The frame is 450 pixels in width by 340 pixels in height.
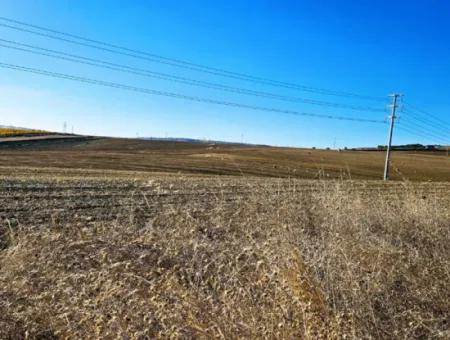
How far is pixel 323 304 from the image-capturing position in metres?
4.32

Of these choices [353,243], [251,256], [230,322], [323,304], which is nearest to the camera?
[230,322]

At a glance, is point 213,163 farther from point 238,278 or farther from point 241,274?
point 238,278

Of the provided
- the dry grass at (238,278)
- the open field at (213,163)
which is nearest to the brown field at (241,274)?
the dry grass at (238,278)

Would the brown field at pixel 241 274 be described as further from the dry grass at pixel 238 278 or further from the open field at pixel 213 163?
the open field at pixel 213 163

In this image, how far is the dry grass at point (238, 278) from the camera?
4.22 meters

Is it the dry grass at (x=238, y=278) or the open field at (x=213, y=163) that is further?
the open field at (x=213, y=163)

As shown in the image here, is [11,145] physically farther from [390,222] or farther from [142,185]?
[390,222]

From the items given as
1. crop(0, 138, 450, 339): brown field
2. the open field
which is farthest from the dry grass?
the open field

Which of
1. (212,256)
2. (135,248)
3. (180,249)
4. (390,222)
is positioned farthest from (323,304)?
(390,222)

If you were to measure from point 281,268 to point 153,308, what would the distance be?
151cm

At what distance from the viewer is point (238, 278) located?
5.35 m

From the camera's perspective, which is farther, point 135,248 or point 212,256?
point 135,248

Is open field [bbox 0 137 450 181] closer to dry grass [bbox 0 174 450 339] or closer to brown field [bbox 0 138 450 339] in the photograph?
brown field [bbox 0 138 450 339]

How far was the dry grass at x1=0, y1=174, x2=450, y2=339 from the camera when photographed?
422 centimetres
